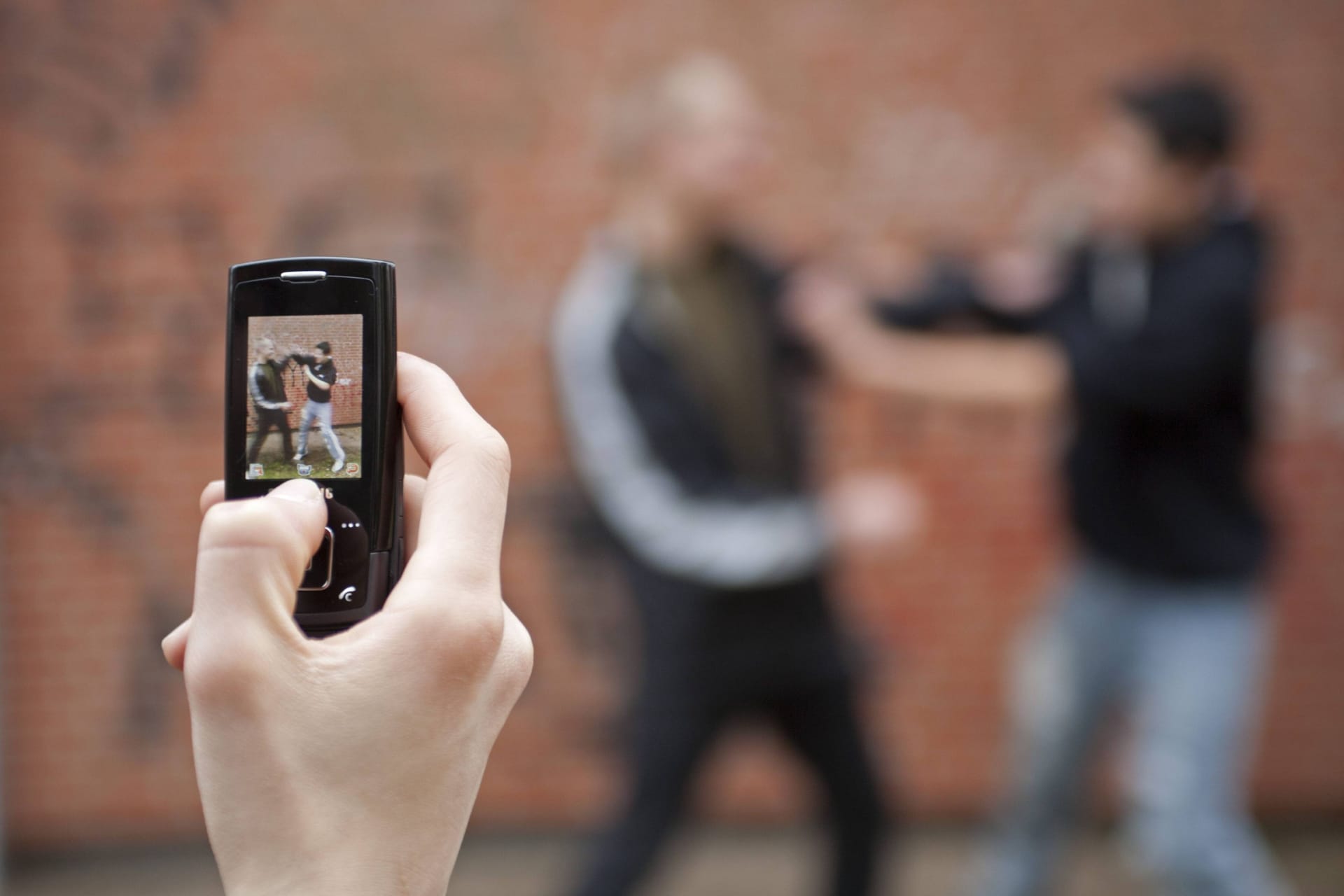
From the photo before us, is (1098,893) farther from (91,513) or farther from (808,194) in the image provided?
(91,513)

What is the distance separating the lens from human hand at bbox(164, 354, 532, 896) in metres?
0.70

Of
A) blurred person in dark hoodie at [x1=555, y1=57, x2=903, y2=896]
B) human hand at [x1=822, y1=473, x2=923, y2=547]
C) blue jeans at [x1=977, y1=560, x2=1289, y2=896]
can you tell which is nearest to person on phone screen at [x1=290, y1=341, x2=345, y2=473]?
blurred person in dark hoodie at [x1=555, y1=57, x2=903, y2=896]

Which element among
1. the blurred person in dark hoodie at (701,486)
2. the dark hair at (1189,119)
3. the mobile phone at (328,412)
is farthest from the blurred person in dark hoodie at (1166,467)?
the mobile phone at (328,412)

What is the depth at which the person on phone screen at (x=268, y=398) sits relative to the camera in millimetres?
921

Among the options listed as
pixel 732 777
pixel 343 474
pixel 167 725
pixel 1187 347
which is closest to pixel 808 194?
pixel 1187 347

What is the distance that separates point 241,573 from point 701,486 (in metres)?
1.63

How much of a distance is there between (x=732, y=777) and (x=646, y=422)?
1.64m

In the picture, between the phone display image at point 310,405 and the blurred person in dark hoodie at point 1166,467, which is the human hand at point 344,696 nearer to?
the phone display image at point 310,405

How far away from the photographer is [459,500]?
783 mm

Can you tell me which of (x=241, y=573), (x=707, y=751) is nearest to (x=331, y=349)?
(x=241, y=573)

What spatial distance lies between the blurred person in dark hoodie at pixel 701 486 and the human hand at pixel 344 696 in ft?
4.82

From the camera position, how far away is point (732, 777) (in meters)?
3.57

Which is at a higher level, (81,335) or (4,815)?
(81,335)

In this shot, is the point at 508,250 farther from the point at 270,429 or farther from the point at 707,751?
the point at 270,429
